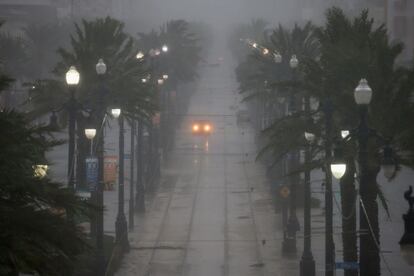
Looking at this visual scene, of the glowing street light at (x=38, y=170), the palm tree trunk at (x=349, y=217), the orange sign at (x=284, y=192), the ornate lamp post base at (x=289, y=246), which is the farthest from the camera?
the orange sign at (x=284, y=192)

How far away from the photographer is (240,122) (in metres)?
110

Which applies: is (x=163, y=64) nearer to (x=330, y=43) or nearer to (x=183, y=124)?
(x=183, y=124)

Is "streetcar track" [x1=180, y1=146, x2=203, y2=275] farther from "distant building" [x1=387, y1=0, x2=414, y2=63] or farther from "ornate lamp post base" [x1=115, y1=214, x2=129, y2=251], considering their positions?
"distant building" [x1=387, y1=0, x2=414, y2=63]

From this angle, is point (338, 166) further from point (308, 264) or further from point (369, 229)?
point (308, 264)

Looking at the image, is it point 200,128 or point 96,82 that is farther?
point 200,128

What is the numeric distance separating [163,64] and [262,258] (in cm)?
5229

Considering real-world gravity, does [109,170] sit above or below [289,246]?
above

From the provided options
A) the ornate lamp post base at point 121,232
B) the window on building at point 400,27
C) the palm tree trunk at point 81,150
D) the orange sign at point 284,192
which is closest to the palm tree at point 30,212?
the palm tree trunk at point 81,150

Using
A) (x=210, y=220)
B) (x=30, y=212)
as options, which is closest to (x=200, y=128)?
(x=210, y=220)

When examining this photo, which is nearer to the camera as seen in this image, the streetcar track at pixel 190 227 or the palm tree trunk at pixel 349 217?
the palm tree trunk at pixel 349 217

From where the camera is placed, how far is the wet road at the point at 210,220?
40.8m

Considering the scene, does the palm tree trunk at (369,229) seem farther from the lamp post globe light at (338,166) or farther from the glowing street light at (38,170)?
the glowing street light at (38,170)

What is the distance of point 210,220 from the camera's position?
173 ft

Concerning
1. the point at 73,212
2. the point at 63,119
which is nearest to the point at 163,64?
the point at 63,119
